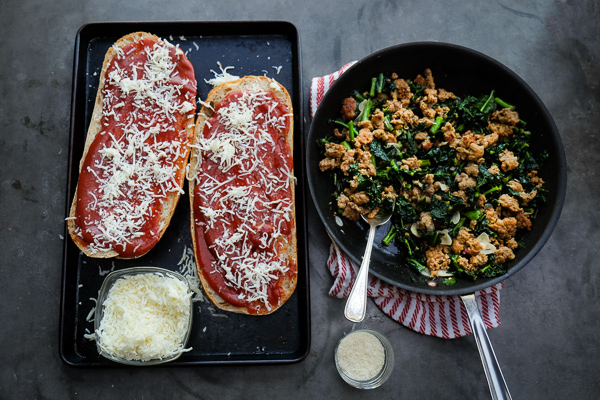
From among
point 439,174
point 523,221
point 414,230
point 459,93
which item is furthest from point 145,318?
point 459,93

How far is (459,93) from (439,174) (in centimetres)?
75

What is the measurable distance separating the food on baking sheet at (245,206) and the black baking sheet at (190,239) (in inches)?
7.0

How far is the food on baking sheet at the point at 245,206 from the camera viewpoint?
307 centimetres

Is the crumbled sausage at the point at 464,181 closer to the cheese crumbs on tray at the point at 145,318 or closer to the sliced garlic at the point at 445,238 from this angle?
the sliced garlic at the point at 445,238

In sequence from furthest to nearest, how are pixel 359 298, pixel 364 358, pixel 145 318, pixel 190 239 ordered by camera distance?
pixel 190 239
pixel 364 358
pixel 145 318
pixel 359 298

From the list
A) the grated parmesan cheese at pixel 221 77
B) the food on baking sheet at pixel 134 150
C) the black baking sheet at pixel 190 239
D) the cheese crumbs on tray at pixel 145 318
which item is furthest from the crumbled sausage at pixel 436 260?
the grated parmesan cheese at pixel 221 77

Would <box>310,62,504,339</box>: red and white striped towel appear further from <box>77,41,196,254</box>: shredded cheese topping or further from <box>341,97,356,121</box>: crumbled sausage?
<box>77,41,196,254</box>: shredded cheese topping

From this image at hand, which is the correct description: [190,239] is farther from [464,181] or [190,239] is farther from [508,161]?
[508,161]

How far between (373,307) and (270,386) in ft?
3.34

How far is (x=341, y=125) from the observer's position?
130 inches

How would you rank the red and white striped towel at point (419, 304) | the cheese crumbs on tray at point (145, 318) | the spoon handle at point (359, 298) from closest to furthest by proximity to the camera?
the spoon handle at point (359, 298) → the cheese crumbs on tray at point (145, 318) → the red and white striped towel at point (419, 304)

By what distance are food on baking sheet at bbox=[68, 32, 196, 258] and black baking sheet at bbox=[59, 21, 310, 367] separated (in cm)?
19

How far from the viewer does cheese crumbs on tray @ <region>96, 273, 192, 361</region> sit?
2.94 m

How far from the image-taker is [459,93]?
11.1 ft
